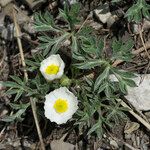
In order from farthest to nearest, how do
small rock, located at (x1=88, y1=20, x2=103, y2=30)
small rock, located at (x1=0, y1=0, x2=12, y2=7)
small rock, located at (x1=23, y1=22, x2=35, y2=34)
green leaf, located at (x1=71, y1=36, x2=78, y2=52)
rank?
1. small rock, located at (x1=0, y1=0, x2=12, y2=7)
2. small rock, located at (x1=23, y1=22, x2=35, y2=34)
3. small rock, located at (x1=88, y1=20, x2=103, y2=30)
4. green leaf, located at (x1=71, y1=36, x2=78, y2=52)

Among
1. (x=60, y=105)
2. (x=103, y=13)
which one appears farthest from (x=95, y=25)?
(x=60, y=105)

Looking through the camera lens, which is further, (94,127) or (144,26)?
(144,26)

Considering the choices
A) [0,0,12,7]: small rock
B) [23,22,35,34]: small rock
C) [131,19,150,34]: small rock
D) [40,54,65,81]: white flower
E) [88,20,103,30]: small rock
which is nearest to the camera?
[40,54,65,81]: white flower

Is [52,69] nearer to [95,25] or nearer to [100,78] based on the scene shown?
[100,78]

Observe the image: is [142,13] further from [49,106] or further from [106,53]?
[49,106]

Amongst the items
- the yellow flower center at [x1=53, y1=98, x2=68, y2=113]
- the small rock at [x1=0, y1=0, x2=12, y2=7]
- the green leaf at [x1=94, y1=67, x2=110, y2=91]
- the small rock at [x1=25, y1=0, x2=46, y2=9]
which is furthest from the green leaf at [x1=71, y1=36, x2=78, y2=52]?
the small rock at [x1=0, y1=0, x2=12, y2=7]

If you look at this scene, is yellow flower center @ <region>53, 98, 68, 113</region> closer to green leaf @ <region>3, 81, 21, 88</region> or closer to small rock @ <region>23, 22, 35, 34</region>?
green leaf @ <region>3, 81, 21, 88</region>

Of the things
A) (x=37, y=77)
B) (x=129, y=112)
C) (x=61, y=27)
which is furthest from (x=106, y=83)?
(x=61, y=27)
